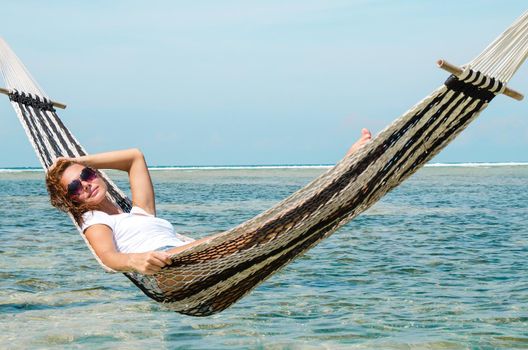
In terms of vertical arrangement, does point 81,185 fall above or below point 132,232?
above

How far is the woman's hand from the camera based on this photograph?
2320 mm

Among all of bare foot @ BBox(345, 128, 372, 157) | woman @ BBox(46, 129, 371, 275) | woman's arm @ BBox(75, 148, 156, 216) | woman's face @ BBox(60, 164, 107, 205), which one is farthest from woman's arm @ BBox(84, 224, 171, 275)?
bare foot @ BBox(345, 128, 372, 157)

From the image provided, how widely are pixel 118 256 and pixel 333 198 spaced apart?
0.70m

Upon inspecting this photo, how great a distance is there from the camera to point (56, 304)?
15.0 ft

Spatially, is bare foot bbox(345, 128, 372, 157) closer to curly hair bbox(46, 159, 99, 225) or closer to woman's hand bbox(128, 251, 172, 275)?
woman's hand bbox(128, 251, 172, 275)

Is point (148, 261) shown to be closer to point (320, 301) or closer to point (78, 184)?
point (78, 184)

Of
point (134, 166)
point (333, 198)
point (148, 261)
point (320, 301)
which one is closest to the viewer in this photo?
point (148, 261)

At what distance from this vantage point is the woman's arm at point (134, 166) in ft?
9.24

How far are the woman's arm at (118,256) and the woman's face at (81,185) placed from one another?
0.11 meters

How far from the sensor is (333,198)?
2.53 meters

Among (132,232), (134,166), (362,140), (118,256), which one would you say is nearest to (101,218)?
(132,232)

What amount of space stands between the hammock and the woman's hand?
0.06m

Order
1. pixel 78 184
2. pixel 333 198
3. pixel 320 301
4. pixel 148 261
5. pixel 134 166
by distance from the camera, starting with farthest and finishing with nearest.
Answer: pixel 320 301
pixel 134 166
pixel 78 184
pixel 333 198
pixel 148 261

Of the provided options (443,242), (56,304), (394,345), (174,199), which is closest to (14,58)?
(56,304)
